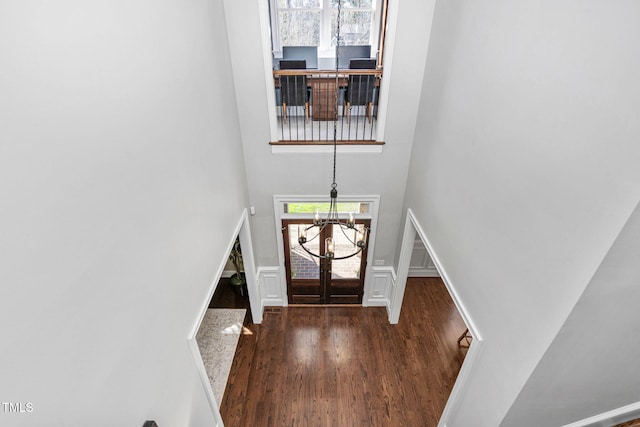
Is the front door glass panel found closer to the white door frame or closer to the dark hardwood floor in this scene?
the white door frame

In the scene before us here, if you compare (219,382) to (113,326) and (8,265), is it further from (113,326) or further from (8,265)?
(8,265)

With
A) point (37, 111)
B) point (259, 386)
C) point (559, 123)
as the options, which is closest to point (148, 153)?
point (37, 111)

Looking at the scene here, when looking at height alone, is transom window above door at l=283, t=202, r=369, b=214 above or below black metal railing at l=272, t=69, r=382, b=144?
below

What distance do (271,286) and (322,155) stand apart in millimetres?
2737

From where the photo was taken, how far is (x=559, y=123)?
5.87 ft

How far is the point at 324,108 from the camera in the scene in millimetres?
5133

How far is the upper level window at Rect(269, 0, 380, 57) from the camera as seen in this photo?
284 inches

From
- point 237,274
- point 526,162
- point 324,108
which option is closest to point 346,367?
point 237,274

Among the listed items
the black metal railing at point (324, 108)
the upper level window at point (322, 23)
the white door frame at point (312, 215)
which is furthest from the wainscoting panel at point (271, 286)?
the upper level window at point (322, 23)

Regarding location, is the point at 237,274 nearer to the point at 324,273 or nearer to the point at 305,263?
the point at 305,263

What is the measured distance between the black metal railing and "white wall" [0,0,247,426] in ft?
6.91

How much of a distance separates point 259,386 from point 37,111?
4521 mm

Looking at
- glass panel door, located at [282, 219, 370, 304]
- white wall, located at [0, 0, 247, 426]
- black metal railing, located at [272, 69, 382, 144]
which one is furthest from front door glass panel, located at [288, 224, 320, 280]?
white wall, located at [0, 0, 247, 426]

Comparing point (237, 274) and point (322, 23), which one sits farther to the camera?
point (322, 23)
